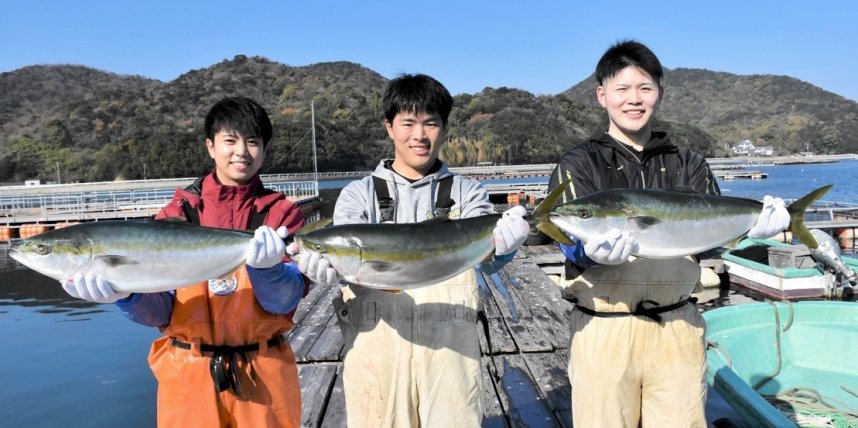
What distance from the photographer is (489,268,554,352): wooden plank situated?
19.1 feet

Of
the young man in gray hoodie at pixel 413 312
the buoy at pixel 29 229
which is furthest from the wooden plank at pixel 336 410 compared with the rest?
the buoy at pixel 29 229

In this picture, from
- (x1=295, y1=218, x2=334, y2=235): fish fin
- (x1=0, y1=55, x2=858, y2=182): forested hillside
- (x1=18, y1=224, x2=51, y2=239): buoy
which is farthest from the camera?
(x1=0, y1=55, x2=858, y2=182): forested hillside

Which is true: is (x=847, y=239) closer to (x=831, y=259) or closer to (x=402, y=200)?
(x=831, y=259)

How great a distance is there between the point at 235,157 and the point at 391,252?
1.20 metres

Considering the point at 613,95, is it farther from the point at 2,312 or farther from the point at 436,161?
the point at 2,312

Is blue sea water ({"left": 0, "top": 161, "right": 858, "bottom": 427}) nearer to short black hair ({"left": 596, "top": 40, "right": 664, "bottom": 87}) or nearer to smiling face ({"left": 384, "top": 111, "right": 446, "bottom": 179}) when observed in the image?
smiling face ({"left": 384, "top": 111, "right": 446, "bottom": 179})

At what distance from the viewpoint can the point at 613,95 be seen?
10.5 feet

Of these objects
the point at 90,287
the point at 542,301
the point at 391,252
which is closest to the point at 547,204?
the point at 391,252

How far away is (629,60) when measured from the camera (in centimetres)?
313

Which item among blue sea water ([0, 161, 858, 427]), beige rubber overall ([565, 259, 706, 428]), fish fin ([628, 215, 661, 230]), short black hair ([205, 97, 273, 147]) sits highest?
short black hair ([205, 97, 273, 147])

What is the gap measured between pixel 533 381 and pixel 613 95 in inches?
116

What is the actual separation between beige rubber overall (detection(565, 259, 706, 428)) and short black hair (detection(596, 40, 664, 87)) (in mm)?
1133

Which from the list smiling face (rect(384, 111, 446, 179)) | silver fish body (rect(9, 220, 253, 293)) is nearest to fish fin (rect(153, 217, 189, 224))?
silver fish body (rect(9, 220, 253, 293))

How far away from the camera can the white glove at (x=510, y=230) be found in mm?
2674
